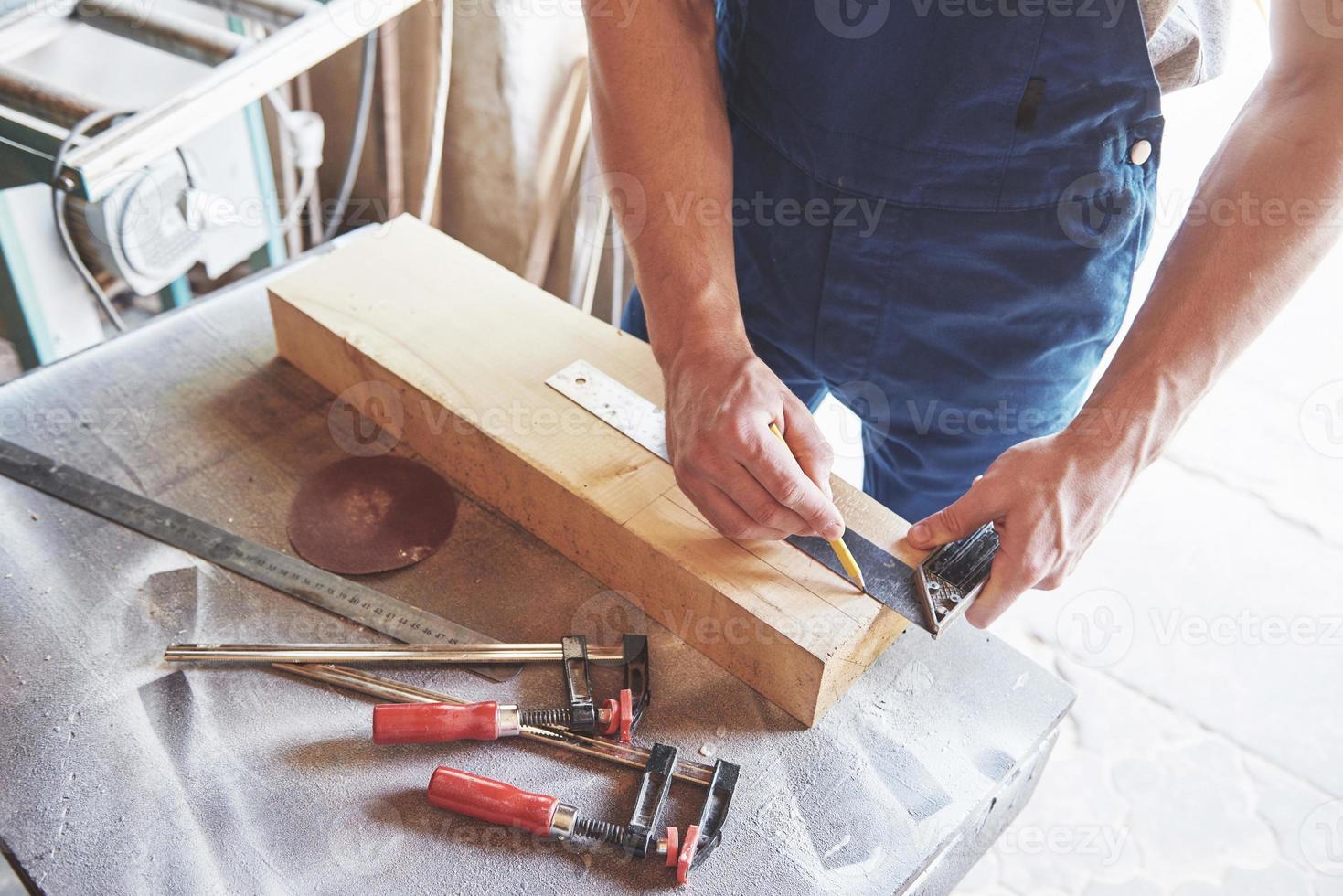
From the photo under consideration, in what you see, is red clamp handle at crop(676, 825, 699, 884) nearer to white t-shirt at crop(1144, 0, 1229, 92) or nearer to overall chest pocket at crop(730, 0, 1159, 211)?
overall chest pocket at crop(730, 0, 1159, 211)

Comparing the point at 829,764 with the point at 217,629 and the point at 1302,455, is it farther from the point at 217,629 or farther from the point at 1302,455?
Result: the point at 1302,455

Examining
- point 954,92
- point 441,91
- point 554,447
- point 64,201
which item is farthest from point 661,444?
point 441,91

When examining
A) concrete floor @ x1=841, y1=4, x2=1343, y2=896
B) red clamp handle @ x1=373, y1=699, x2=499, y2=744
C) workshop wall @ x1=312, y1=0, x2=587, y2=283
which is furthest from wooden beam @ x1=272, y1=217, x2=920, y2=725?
concrete floor @ x1=841, y1=4, x2=1343, y2=896

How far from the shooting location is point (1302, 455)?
2670mm

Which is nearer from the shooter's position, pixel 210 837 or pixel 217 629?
pixel 210 837

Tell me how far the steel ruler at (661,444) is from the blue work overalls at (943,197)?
0.23 m

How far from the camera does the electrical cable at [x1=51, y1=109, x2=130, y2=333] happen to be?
1199 mm

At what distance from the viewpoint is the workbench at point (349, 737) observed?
2.81ft

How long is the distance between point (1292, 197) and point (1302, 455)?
2.03 meters

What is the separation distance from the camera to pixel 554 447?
1.12m

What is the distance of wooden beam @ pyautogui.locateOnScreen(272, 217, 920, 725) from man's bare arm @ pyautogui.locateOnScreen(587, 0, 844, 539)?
54 millimetres

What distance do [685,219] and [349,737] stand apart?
66 cm

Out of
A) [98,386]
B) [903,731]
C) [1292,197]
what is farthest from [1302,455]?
[98,386]

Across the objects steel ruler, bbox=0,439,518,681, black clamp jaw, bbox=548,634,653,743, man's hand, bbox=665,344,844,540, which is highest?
man's hand, bbox=665,344,844,540
